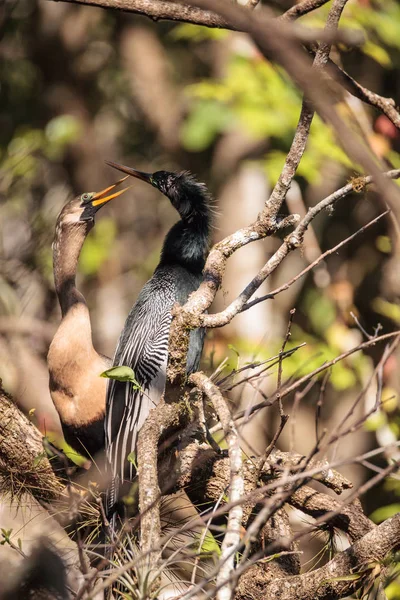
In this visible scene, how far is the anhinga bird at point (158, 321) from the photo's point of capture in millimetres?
3406

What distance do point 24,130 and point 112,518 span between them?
5.05 metres

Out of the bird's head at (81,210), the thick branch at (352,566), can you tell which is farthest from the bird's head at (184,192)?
the thick branch at (352,566)

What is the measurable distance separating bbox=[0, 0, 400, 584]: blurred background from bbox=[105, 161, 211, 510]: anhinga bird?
0.40 m

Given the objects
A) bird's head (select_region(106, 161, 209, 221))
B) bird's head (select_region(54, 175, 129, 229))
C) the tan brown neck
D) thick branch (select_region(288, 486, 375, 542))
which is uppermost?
bird's head (select_region(106, 161, 209, 221))

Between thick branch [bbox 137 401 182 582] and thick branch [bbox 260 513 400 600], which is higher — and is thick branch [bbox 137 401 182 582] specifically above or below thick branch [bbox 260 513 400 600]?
above

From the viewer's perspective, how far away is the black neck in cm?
389

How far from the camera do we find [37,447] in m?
2.99

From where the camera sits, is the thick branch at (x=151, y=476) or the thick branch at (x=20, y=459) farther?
the thick branch at (x=20, y=459)

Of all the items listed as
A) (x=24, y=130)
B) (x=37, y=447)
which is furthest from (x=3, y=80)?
(x=37, y=447)

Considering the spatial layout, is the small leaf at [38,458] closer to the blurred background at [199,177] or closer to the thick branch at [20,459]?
the thick branch at [20,459]

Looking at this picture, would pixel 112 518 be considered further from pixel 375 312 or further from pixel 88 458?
pixel 375 312

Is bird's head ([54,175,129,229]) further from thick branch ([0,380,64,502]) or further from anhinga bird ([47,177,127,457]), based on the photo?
thick branch ([0,380,64,502])

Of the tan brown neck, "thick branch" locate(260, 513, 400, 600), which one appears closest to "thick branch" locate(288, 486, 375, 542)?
"thick branch" locate(260, 513, 400, 600)

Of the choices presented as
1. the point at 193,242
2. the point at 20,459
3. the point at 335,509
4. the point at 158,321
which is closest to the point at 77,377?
the point at 158,321
